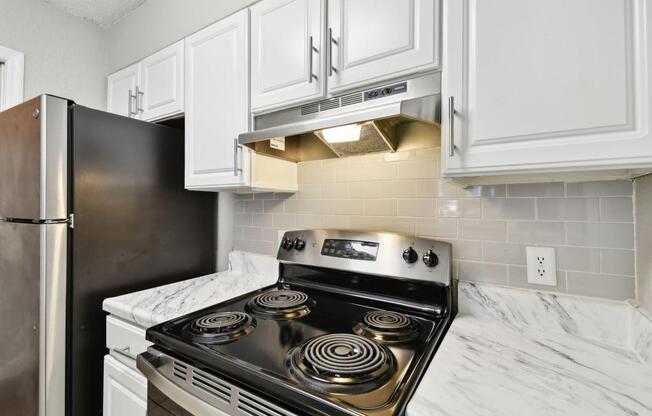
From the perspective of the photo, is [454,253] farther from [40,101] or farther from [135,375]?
[40,101]

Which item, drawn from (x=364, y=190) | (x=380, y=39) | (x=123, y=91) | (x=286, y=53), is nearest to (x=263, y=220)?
(x=364, y=190)

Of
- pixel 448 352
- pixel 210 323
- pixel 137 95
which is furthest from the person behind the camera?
pixel 137 95

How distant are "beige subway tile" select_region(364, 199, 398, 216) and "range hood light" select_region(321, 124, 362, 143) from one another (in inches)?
11.8

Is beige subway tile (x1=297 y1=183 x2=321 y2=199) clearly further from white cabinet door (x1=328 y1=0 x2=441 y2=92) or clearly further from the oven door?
the oven door

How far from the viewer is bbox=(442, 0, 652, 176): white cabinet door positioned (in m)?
0.64

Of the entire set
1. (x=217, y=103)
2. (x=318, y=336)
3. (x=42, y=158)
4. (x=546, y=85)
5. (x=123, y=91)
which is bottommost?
(x=318, y=336)

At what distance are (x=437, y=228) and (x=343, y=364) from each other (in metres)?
0.70

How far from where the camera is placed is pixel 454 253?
116 cm

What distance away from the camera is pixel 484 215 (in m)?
1.10

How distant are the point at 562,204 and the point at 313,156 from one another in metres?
1.01

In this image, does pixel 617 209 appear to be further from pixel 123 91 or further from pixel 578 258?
pixel 123 91

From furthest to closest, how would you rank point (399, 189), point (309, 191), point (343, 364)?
1. point (309, 191)
2. point (399, 189)
3. point (343, 364)

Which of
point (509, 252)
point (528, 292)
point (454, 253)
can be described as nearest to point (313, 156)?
point (454, 253)

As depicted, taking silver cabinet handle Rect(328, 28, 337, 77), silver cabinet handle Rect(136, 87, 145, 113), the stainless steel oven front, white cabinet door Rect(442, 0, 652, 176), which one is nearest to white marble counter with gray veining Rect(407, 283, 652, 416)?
the stainless steel oven front
